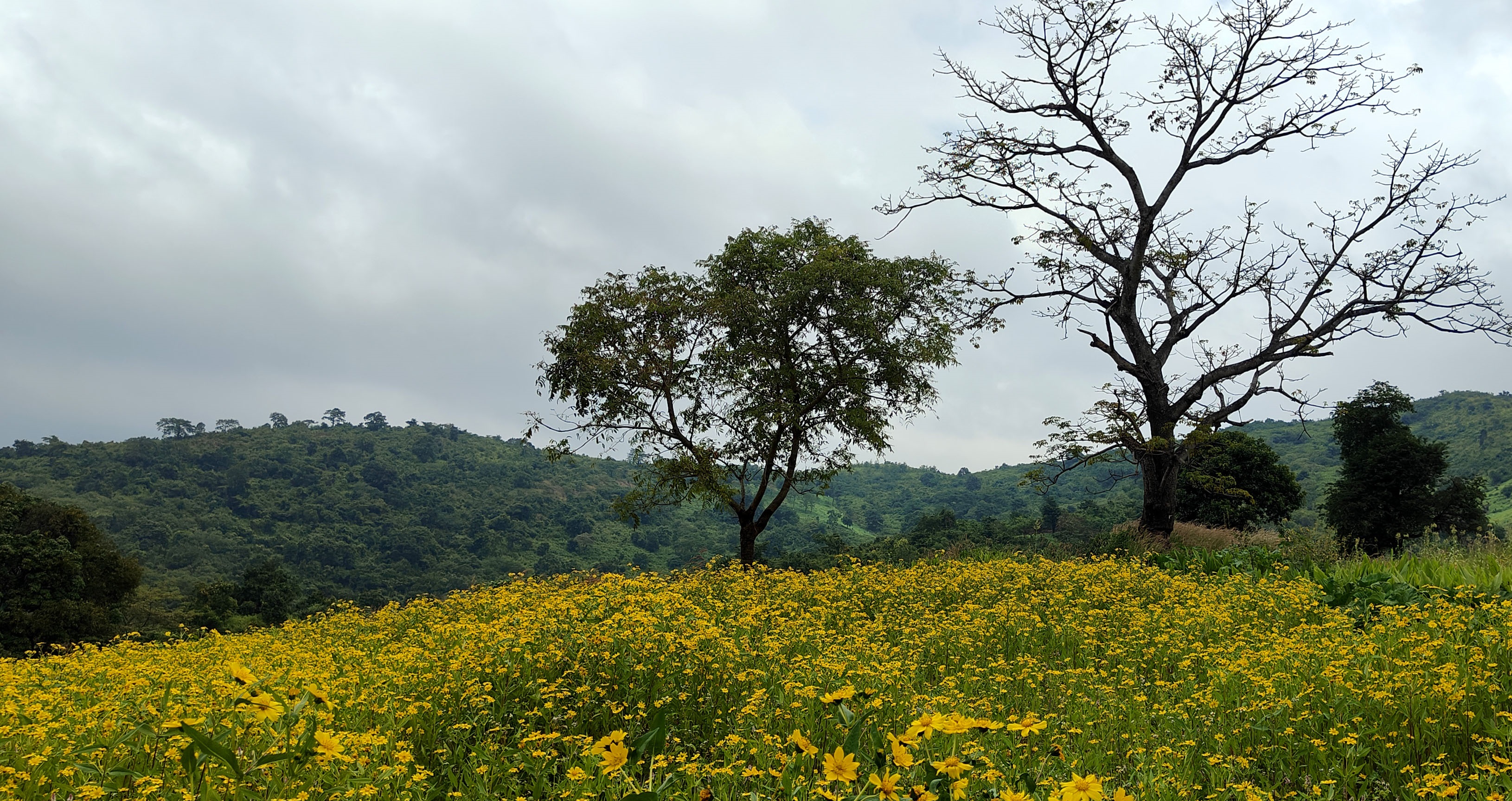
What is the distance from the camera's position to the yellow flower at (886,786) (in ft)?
6.68

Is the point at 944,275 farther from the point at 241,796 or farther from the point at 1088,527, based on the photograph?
the point at 241,796

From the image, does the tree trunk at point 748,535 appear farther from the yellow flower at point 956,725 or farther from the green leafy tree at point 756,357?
the yellow flower at point 956,725

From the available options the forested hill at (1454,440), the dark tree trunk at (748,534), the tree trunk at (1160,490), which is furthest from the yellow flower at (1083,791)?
the forested hill at (1454,440)

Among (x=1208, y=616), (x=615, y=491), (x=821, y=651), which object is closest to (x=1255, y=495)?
(x=1208, y=616)

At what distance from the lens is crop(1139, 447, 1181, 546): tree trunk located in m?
15.4

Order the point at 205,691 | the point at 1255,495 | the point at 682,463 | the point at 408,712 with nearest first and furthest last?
the point at 408,712 < the point at 205,691 < the point at 682,463 < the point at 1255,495

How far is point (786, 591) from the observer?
9016 mm

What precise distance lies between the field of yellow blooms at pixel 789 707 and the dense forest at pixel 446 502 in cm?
2228

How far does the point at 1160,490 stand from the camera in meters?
15.5

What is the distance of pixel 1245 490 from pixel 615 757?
25.2 m

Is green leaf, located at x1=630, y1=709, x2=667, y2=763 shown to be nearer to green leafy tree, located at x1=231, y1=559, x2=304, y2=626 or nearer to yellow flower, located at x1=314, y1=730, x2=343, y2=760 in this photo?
yellow flower, located at x1=314, y1=730, x2=343, y2=760

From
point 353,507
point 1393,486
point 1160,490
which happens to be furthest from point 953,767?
point 353,507

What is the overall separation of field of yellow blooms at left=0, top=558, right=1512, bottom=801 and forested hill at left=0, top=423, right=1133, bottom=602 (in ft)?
95.0

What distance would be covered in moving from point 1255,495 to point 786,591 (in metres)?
21.4
